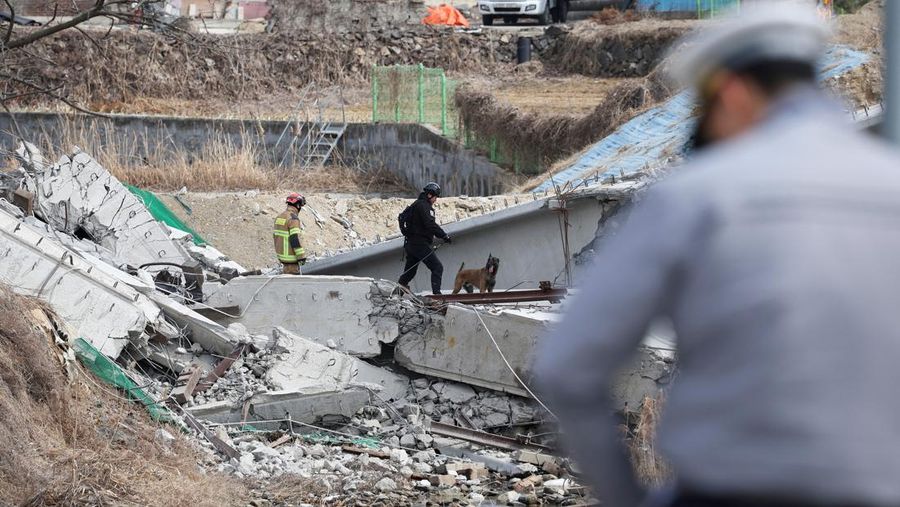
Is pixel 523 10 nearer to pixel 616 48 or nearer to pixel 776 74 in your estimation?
pixel 616 48

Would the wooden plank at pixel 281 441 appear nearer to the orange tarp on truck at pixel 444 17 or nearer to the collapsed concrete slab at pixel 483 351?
the collapsed concrete slab at pixel 483 351

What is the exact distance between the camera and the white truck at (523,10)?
3734 centimetres

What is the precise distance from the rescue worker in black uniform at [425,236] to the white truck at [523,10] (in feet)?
81.6

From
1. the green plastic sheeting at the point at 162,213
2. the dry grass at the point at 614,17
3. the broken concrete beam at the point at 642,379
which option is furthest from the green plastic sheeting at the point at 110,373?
the dry grass at the point at 614,17

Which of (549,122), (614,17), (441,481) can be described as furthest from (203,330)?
(614,17)

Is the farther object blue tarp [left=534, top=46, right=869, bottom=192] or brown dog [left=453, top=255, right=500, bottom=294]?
blue tarp [left=534, top=46, right=869, bottom=192]

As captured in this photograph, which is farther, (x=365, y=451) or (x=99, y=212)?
(x=99, y=212)

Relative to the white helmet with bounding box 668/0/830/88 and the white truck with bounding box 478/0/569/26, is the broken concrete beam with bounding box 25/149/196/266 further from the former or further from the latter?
the white truck with bounding box 478/0/569/26

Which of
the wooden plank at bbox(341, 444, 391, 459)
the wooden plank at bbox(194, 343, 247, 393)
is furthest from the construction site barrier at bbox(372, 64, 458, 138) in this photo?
the wooden plank at bbox(341, 444, 391, 459)

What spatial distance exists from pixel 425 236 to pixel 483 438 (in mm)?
4694

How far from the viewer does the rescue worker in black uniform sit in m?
13.4

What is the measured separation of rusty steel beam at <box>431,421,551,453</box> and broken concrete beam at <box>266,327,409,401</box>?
0.72 metres

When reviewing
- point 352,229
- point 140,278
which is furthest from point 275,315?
point 352,229

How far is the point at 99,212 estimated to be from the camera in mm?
13734
